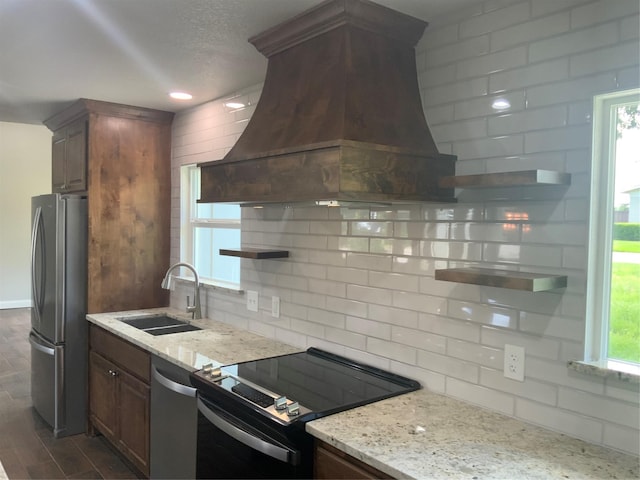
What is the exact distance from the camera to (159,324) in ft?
11.6

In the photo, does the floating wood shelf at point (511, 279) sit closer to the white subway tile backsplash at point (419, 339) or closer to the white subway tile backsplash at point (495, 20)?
the white subway tile backsplash at point (419, 339)

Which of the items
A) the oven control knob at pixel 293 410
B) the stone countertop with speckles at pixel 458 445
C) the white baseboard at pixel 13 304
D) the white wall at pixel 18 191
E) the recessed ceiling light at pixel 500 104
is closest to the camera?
the stone countertop with speckles at pixel 458 445

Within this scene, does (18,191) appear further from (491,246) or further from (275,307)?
(491,246)

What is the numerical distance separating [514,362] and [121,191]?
9.95 ft

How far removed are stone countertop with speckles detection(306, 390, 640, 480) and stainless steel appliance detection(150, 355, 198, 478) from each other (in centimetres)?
96

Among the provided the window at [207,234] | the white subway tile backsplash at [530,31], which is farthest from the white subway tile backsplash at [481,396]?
the window at [207,234]

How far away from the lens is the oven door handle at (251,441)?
1713 mm

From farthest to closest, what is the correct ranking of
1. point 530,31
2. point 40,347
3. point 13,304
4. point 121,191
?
point 13,304 < point 121,191 < point 40,347 < point 530,31

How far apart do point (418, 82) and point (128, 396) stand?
2.38 meters

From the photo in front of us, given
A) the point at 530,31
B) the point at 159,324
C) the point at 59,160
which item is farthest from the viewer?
the point at 59,160

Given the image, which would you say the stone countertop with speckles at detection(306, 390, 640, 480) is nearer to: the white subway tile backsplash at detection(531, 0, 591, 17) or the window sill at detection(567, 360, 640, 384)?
the window sill at detection(567, 360, 640, 384)

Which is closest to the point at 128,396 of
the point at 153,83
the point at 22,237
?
the point at 153,83

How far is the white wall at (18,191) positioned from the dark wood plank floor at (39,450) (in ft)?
11.9

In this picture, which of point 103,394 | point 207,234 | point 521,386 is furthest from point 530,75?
point 103,394
